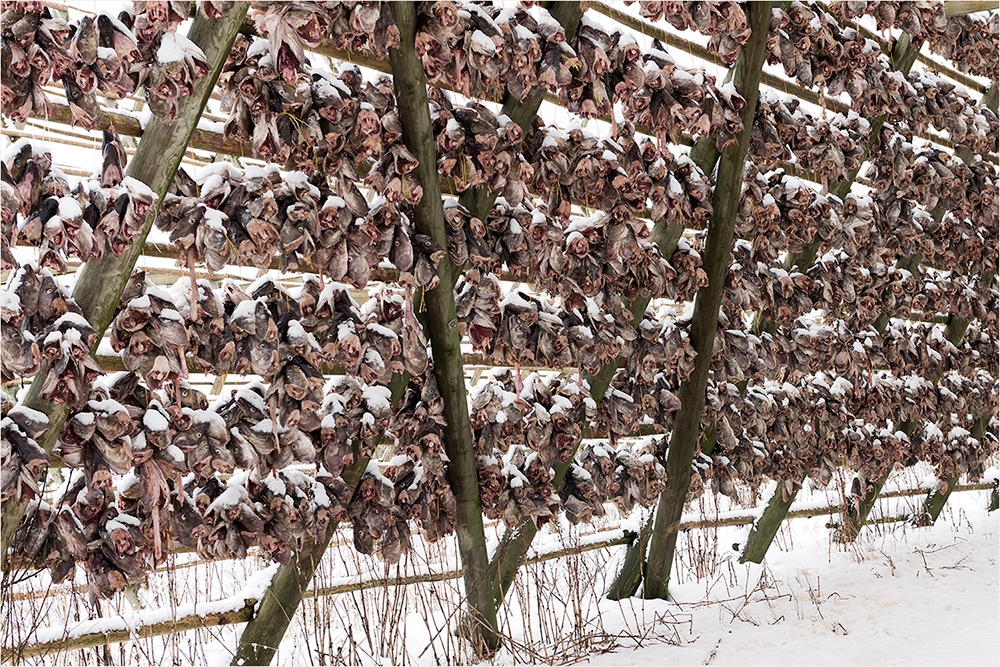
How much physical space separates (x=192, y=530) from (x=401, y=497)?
20.8 inches

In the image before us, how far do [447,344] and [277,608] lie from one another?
80cm

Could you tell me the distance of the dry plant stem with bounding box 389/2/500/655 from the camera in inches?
79.0

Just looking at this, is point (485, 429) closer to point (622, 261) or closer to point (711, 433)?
point (622, 261)

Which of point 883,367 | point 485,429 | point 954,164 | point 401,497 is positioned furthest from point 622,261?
point 954,164

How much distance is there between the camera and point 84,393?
1.66m

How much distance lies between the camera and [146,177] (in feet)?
5.66

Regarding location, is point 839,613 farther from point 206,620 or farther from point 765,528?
point 206,620

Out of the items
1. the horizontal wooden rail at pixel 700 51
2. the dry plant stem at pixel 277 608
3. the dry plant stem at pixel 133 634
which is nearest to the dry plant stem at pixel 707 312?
the horizontal wooden rail at pixel 700 51

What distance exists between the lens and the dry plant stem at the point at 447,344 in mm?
2008

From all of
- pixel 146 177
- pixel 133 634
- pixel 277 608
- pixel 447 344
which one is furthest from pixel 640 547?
pixel 146 177

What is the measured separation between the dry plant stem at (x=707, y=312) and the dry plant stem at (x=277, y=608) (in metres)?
1.20

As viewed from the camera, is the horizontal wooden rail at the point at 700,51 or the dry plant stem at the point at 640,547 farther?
the dry plant stem at the point at 640,547

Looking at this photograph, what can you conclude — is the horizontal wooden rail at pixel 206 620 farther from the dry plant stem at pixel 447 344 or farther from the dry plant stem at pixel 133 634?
the dry plant stem at pixel 447 344

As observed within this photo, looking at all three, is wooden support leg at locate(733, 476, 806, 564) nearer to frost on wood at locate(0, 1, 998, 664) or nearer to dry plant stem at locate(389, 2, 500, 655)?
frost on wood at locate(0, 1, 998, 664)
